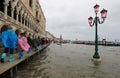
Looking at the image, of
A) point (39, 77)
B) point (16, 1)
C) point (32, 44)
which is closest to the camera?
point (39, 77)

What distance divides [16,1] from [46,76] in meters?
16.3

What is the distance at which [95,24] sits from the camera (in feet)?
50.1

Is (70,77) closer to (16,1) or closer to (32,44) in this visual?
(32,44)

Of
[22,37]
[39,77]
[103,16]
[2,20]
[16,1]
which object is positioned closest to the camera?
[39,77]

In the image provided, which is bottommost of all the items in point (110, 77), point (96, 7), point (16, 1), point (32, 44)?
point (110, 77)

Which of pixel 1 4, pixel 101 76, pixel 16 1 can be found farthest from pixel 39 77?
pixel 16 1

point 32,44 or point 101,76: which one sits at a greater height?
point 32,44

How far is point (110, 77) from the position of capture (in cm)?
806

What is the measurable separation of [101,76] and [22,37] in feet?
17.2

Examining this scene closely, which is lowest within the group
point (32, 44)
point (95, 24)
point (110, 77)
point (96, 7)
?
point (110, 77)

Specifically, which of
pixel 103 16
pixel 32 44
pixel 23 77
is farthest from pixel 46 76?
pixel 32 44

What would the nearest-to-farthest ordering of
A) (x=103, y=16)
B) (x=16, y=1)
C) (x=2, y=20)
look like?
(x=103, y=16)
(x=2, y=20)
(x=16, y=1)

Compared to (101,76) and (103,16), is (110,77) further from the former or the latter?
(103,16)

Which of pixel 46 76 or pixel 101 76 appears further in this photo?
pixel 101 76
